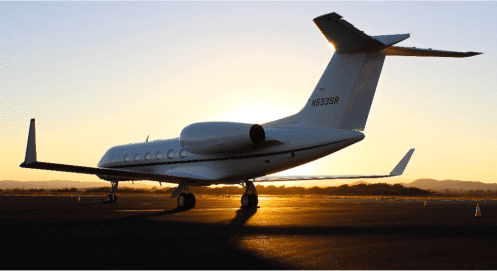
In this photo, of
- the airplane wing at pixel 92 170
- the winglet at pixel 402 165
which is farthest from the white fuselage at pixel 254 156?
the winglet at pixel 402 165

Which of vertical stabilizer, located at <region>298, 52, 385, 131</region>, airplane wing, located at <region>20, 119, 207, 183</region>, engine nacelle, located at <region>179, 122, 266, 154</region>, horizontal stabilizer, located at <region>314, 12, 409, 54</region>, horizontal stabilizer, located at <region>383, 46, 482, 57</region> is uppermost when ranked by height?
horizontal stabilizer, located at <region>314, 12, 409, 54</region>

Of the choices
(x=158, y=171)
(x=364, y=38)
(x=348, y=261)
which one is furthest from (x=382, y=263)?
(x=158, y=171)

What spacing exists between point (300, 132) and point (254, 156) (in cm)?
238

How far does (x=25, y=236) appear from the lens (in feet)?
29.5

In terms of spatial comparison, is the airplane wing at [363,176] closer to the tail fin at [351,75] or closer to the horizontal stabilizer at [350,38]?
the tail fin at [351,75]

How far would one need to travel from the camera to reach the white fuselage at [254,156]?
16.2m

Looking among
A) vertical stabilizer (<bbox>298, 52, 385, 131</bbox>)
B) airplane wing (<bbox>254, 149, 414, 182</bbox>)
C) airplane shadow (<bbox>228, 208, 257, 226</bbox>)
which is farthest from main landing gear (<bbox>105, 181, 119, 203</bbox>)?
vertical stabilizer (<bbox>298, 52, 385, 131</bbox>)

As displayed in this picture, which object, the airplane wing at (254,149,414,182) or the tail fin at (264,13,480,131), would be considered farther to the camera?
the airplane wing at (254,149,414,182)

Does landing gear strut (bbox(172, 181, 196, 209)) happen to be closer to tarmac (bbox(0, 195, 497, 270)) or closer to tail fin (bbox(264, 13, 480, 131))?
tail fin (bbox(264, 13, 480, 131))

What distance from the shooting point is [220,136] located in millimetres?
17797

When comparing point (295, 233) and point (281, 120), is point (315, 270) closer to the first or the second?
point (295, 233)

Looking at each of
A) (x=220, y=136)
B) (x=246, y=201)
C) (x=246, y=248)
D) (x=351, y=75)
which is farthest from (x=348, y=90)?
(x=246, y=248)

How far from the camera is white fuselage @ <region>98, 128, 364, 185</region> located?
1619 centimetres

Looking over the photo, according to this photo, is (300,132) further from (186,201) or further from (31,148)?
(31,148)
